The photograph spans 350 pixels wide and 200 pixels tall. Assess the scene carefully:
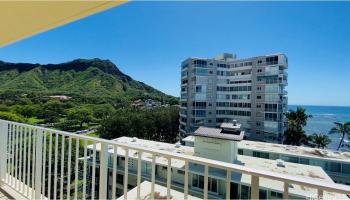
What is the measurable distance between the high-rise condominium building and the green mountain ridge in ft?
62.1

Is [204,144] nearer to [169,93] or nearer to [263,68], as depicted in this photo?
[263,68]

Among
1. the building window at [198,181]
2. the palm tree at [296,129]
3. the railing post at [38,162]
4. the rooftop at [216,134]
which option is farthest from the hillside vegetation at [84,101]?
the railing post at [38,162]

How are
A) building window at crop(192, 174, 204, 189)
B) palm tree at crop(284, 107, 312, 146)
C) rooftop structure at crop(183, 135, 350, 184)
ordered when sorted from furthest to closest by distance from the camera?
1. palm tree at crop(284, 107, 312, 146)
2. rooftop structure at crop(183, 135, 350, 184)
3. building window at crop(192, 174, 204, 189)

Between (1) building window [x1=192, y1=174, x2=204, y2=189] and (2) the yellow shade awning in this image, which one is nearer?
(2) the yellow shade awning

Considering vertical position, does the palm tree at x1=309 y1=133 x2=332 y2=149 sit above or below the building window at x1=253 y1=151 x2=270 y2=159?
below

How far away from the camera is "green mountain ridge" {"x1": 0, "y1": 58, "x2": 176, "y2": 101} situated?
35.3 meters

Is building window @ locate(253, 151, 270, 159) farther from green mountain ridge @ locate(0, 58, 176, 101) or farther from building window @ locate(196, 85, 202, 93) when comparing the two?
green mountain ridge @ locate(0, 58, 176, 101)

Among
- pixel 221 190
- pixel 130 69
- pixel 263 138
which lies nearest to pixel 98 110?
pixel 130 69

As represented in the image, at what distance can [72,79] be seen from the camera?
40469 mm

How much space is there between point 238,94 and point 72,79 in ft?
101

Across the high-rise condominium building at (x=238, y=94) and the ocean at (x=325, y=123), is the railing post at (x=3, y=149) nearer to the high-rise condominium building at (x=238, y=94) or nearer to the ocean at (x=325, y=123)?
the high-rise condominium building at (x=238, y=94)

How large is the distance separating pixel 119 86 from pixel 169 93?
17.9 m

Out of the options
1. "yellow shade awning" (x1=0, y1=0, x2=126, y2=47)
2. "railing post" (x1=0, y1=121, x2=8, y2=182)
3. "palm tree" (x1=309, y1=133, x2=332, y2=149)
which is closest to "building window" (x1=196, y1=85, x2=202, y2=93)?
"palm tree" (x1=309, y1=133, x2=332, y2=149)

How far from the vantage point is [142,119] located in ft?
96.3
